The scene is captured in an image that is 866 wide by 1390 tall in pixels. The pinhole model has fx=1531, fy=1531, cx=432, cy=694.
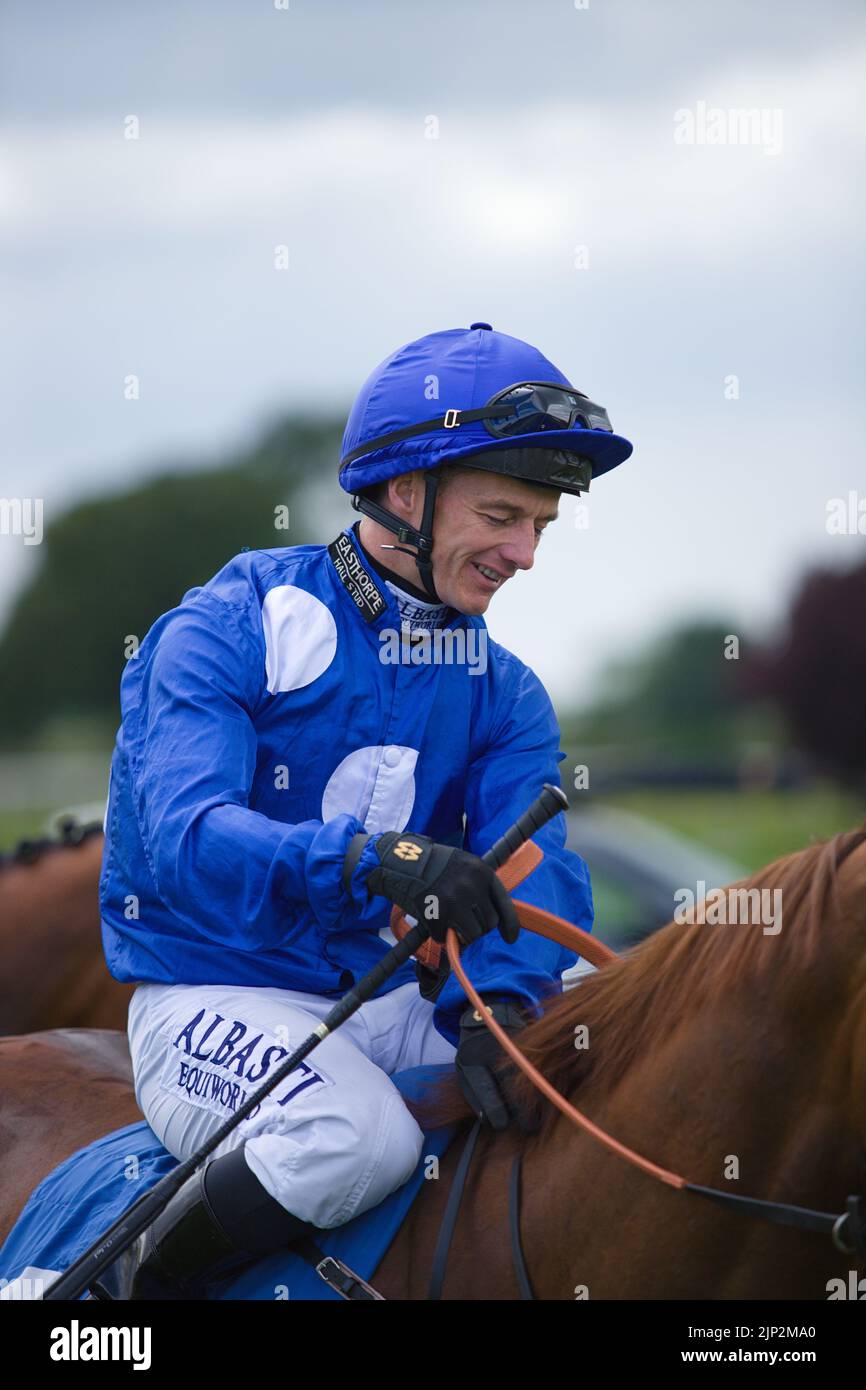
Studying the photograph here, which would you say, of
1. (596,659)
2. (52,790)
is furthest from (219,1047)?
(596,659)

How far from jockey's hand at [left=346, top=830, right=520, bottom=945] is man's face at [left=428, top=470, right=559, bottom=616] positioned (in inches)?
27.6

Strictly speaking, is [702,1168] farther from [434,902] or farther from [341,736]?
[341,736]

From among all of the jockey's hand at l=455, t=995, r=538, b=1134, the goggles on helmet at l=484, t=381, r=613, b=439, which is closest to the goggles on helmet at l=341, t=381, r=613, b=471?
the goggles on helmet at l=484, t=381, r=613, b=439

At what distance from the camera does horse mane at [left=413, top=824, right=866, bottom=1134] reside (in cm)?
228

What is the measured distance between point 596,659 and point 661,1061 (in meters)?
60.0

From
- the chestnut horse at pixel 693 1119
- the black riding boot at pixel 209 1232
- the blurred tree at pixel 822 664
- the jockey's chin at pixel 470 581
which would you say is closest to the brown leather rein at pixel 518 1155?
the chestnut horse at pixel 693 1119

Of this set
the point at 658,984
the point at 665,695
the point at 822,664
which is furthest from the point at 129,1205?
the point at 665,695

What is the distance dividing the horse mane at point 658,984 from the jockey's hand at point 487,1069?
0.02 meters

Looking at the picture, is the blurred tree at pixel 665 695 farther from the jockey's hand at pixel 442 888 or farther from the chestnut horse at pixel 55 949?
the jockey's hand at pixel 442 888

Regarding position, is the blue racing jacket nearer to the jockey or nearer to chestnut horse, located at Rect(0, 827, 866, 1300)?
the jockey

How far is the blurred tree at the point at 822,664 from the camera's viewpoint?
27844 mm

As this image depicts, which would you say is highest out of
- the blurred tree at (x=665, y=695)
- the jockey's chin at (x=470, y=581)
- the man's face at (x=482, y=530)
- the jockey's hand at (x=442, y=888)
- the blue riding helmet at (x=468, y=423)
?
the blue riding helmet at (x=468, y=423)
